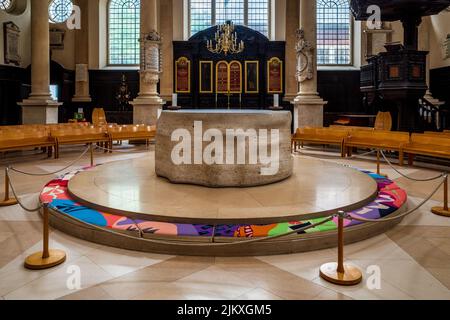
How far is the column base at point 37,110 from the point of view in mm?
14578

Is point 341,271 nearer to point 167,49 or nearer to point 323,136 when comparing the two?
point 323,136

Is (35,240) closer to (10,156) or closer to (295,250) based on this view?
(295,250)

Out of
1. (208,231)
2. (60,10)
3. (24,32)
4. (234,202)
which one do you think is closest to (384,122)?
(234,202)

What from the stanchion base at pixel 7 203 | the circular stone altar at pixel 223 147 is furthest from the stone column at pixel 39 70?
the circular stone altar at pixel 223 147

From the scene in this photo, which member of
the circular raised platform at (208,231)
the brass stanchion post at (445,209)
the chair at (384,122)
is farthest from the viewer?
the chair at (384,122)

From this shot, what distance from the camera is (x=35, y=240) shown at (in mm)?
4297

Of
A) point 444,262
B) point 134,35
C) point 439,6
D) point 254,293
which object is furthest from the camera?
point 134,35

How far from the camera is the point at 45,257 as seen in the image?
369cm

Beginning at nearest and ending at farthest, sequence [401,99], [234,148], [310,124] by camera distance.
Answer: [234,148] < [401,99] < [310,124]

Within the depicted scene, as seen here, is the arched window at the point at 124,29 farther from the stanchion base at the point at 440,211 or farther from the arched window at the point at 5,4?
the stanchion base at the point at 440,211

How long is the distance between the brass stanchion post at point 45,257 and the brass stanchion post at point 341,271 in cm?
239

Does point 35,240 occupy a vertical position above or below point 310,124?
below
